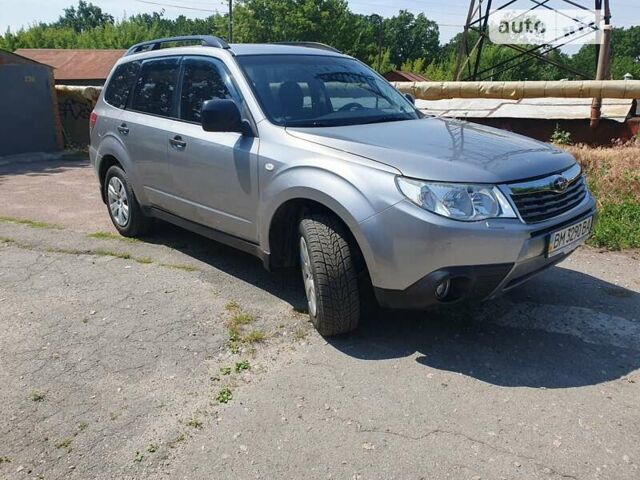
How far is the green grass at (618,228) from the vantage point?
5.32 m

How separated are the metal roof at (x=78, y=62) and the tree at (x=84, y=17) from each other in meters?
75.9

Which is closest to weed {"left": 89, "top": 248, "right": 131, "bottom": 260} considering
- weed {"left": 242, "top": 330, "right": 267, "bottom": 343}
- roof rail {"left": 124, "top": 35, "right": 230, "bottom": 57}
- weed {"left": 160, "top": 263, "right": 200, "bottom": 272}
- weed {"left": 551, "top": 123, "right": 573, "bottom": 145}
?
weed {"left": 160, "top": 263, "right": 200, "bottom": 272}

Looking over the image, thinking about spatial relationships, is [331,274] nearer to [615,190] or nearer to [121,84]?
[121,84]

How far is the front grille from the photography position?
10.3 feet

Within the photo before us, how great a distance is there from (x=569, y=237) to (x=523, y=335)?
2.27 feet

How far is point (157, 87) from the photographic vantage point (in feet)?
16.6

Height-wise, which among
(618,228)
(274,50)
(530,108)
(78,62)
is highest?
(274,50)

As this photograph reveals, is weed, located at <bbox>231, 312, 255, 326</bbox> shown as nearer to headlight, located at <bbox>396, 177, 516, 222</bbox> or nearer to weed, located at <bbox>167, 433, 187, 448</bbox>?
weed, located at <bbox>167, 433, 187, 448</bbox>

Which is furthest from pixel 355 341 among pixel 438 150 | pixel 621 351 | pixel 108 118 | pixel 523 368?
pixel 108 118

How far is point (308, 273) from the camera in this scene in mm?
3654

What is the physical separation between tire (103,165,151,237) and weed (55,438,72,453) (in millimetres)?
3071

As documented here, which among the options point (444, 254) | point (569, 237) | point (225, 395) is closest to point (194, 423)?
point (225, 395)

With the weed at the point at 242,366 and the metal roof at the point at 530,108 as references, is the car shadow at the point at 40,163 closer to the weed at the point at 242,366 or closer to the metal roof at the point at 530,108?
the metal roof at the point at 530,108

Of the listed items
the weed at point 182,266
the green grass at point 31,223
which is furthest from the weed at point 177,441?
the green grass at point 31,223
